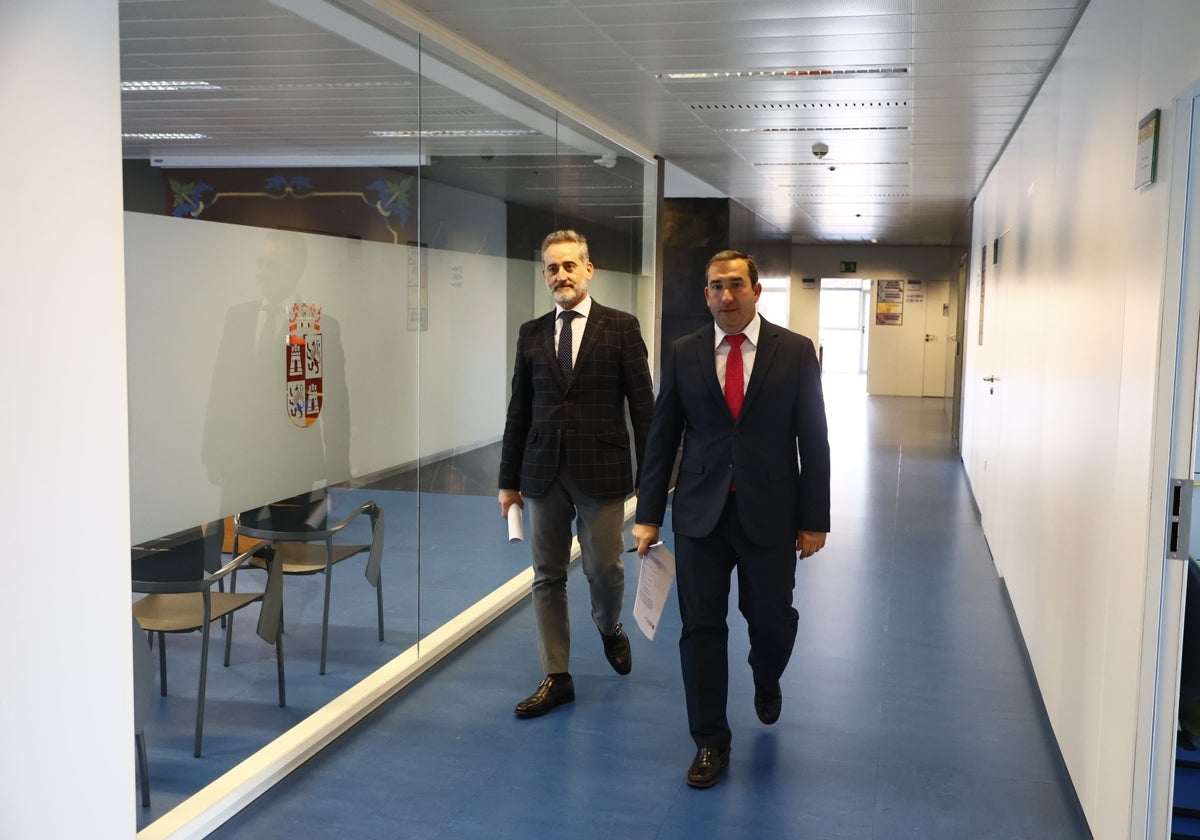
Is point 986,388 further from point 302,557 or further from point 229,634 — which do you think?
point 229,634

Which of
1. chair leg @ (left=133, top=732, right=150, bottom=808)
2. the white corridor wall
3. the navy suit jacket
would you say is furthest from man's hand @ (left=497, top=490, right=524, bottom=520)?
the white corridor wall

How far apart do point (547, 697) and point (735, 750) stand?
29.6 inches

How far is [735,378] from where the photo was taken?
358 centimetres

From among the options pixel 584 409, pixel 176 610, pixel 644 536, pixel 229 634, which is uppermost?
pixel 584 409

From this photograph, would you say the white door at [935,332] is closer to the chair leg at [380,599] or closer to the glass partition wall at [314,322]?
the glass partition wall at [314,322]

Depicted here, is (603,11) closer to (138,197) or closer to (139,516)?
(138,197)

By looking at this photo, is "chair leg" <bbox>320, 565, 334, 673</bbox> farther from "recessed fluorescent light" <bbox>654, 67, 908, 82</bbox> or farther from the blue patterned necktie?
"recessed fluorescent light" <bbox>654, 67, 908, 82</bbox>

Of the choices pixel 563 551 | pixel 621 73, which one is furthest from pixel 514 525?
pixel 621 73

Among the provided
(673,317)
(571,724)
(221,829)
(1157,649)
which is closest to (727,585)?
(571,724)

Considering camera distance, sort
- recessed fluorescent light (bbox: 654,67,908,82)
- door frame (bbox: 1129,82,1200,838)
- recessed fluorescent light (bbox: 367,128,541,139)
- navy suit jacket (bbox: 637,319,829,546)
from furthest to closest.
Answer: recessed fluorescent light (bbox: 654,67,908,82)
recessed fluorescent light (bbox: 367,128,541,139)
navy suit jacket (bbox: 637,319,829,546)
door frame (bbox: 1129,82,1200,838)

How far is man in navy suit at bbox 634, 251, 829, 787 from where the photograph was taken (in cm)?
353

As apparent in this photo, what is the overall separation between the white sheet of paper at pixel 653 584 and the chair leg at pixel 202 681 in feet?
4.38

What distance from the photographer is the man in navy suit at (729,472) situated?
3.53 meters

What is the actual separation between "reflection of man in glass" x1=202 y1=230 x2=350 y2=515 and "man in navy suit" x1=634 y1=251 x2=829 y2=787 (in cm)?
113
